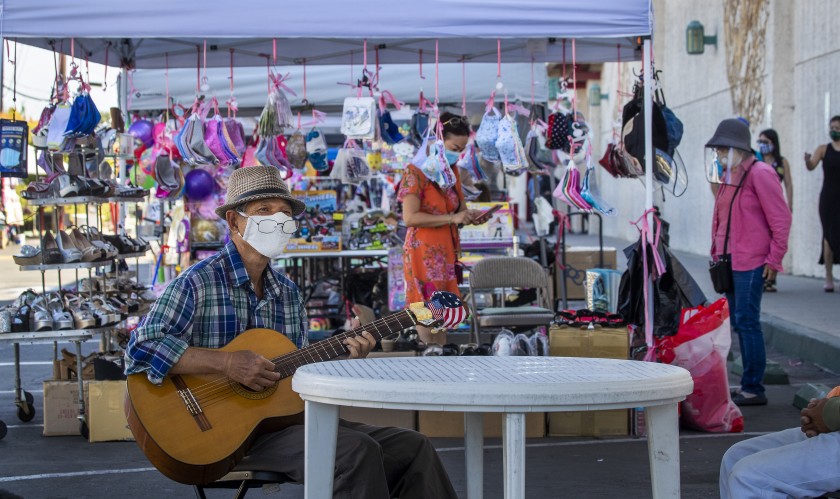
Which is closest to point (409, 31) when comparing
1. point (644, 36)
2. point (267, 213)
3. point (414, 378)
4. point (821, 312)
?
point (644, 36)

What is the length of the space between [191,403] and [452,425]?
2829mm

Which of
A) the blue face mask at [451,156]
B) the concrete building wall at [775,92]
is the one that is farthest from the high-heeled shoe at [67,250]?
the concrete building wall at [775,92]

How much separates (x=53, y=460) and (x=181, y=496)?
3.54 feet

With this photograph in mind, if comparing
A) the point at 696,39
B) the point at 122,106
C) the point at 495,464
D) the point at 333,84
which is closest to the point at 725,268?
the point at 495,464

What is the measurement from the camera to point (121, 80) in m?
8.52

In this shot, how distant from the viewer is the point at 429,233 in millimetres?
6789

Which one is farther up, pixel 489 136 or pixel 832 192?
pixel 489 136

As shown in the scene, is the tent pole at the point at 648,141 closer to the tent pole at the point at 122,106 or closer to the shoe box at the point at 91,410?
the shoe box at the point at 91,410

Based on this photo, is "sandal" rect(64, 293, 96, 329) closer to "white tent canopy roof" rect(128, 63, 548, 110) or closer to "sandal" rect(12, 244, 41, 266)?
"sandal" rect(12, 244, 41, 266)

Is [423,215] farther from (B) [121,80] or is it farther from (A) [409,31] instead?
(B) [121,80]

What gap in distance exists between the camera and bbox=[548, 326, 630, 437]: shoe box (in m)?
5.91

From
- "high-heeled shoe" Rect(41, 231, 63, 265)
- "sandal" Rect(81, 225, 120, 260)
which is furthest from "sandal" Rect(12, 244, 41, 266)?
"sandal" Rect(81, 225, 120, 260)

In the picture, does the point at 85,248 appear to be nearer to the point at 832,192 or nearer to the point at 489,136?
the point at 489,136

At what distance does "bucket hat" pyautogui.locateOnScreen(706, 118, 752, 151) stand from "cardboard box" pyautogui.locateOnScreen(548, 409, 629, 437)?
5.65 feet
